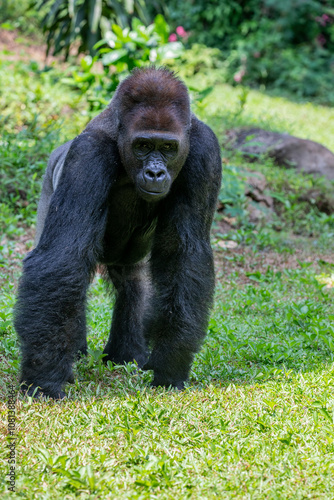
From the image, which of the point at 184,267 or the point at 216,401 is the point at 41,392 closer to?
the point at 216,401

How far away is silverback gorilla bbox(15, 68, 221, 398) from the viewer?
3.04 metres

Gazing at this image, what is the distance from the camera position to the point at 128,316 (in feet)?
13.6

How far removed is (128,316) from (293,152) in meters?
5.11

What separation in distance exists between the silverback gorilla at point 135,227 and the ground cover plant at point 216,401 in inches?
10.0

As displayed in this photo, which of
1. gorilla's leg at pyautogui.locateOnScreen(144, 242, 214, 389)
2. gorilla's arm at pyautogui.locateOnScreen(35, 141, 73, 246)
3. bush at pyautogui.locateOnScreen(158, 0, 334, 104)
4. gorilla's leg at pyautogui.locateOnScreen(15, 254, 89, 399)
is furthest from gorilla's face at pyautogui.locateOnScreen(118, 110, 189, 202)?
bush at pyautogui.locateOnScreen(158, 0, 334, 104)

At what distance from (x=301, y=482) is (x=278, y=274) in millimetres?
3507

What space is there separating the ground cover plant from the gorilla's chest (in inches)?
13.7

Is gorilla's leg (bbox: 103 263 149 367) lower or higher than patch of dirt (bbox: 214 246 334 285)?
higher

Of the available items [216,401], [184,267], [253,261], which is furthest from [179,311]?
[253,261]

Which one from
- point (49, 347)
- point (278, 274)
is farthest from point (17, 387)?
point (278, 274)

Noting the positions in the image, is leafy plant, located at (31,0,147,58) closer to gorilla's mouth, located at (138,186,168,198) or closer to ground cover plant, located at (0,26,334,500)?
ground cover plant, located at (0,26,334,500)

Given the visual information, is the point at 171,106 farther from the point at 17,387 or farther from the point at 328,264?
the point at 328,264

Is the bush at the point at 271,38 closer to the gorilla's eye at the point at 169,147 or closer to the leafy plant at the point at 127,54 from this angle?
the leafy plant at the point at 127,54

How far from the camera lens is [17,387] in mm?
3139
